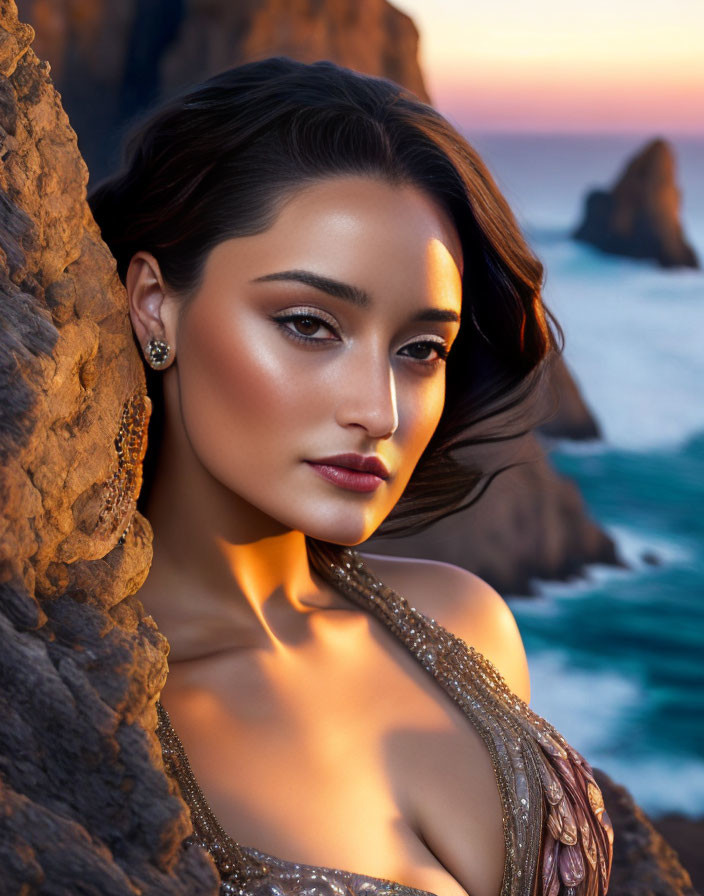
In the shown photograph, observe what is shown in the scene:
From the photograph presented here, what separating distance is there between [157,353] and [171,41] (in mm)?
4887

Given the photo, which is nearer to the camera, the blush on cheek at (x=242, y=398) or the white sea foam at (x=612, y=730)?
the blush on cheek at (x=242, y=398)

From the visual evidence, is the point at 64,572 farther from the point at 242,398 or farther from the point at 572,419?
the point at 572,419

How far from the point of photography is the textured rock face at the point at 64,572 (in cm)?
102

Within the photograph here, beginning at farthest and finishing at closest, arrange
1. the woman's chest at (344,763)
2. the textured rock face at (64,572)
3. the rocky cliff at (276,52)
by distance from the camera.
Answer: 1. the rocky cliff at (276,52)
2. the woman's chest at (344,763)
3. the textured rock face at (64,572)

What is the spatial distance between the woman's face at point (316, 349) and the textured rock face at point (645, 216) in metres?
6.57

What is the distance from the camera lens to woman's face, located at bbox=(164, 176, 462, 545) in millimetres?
1452

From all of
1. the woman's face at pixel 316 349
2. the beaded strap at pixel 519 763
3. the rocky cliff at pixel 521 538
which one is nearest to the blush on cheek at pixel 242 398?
the woman's face at pixel 316 349

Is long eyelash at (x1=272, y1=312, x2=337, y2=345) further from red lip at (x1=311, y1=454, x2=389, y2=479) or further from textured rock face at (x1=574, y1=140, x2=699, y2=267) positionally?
textured rock face at (x1=574, y1=140, x2=699, y2=267)

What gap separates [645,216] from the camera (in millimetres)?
7742

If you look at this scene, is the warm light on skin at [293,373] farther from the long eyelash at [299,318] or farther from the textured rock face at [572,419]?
the textured rock face at [572,419]

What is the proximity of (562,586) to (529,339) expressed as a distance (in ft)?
12.7

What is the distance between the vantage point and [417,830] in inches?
60.4

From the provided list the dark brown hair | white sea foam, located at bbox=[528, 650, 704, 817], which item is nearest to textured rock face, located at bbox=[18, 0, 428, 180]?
white sea foam, located at bbox=[528, 650, 704, 817]

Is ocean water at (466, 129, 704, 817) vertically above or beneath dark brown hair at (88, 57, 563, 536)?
beneath
